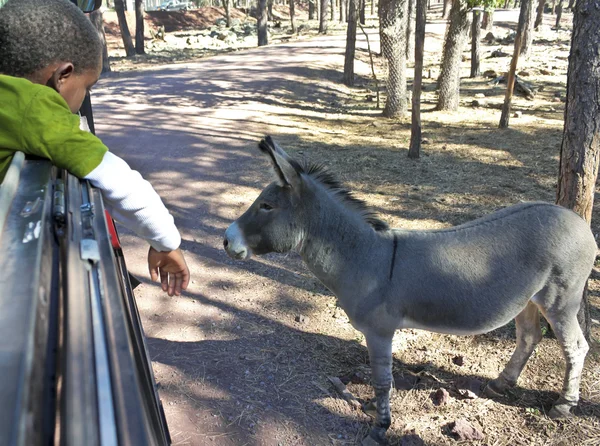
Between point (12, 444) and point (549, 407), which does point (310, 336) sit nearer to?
point (549, 407)

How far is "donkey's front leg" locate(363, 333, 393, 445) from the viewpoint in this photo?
327 centimetres

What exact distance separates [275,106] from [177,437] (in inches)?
520

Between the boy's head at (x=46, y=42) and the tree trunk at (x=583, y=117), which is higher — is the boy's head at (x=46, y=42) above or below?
above

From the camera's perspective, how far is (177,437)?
10.9ft

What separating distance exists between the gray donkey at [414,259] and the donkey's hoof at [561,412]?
18.3 inches

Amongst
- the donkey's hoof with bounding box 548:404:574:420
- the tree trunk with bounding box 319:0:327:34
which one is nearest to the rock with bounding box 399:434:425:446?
the donkey's hoof with bounding box 548:404:574:420

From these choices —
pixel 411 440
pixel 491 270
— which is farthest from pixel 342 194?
pixel 411 440

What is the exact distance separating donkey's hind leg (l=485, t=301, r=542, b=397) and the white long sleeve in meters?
3.05

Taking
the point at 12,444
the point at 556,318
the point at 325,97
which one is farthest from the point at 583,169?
the point at 325,97

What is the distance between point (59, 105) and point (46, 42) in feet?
1.27

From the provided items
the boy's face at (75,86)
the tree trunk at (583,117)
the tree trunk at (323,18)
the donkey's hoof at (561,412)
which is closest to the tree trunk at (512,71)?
the tree trunk at (583,117)

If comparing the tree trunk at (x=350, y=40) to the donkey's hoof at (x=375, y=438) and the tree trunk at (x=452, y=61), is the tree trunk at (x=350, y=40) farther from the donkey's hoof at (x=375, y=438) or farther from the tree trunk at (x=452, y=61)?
the donkey's hoof at (x=375, y=438)

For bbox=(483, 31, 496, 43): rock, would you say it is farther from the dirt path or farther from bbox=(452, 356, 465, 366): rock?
bbox=(452, 356, 465, 366): rock

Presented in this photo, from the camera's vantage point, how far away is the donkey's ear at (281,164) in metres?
3.03
